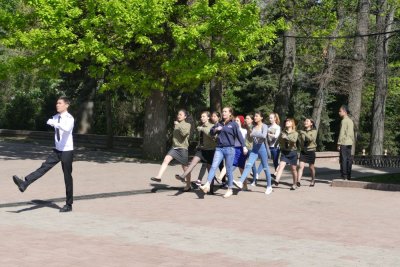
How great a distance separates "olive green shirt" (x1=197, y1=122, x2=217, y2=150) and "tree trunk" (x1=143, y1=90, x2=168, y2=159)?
34.0ft

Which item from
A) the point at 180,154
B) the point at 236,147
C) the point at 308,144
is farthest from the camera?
the point at 308,144

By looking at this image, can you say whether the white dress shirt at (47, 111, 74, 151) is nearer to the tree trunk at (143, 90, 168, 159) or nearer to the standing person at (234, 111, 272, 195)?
the standing person at (234, 111, 272, 195)

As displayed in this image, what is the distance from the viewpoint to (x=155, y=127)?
24.9 meters

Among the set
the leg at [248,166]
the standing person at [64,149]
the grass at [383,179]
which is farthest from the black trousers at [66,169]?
the grass at [383,179]

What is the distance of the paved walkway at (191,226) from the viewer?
7973 millimetres

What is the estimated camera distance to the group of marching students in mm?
14102

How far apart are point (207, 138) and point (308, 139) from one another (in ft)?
12.1

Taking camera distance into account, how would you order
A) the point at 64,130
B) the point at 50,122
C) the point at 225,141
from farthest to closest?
the point at 225,141 < the point at 64,130 < the point at 50,122

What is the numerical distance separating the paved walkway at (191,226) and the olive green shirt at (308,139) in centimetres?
116

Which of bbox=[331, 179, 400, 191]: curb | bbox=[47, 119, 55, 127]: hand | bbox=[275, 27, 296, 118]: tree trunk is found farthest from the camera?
bbox=[275, 27, 296, 118]: tree trunk

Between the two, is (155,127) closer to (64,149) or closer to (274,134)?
(274,134)

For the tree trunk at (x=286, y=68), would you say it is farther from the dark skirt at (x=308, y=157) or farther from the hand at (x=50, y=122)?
the hand at (x=50, y=122)

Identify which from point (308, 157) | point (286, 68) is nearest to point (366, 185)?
point (308, 157)

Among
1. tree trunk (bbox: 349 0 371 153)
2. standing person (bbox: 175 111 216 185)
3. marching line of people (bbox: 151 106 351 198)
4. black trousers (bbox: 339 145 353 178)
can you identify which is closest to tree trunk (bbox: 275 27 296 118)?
tree trunk (bbox: 349 0 371 153)
